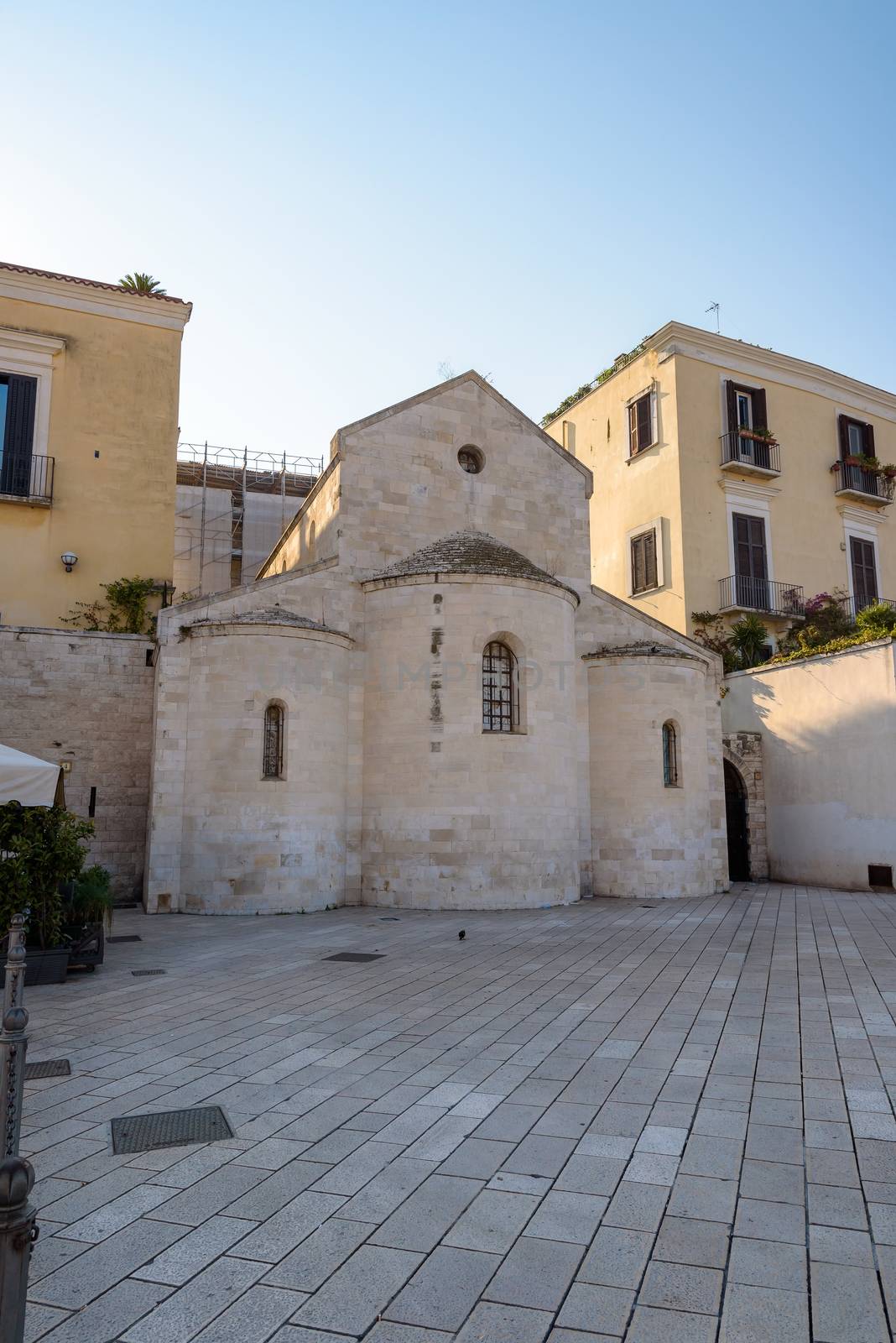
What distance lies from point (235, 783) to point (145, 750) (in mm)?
3547

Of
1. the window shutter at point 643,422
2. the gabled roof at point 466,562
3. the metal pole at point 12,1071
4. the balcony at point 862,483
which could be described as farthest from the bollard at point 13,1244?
the balcony at point 862,483

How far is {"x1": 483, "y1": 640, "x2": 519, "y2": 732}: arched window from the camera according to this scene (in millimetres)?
17578

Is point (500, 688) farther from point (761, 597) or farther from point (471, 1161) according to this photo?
point (471, 1161)

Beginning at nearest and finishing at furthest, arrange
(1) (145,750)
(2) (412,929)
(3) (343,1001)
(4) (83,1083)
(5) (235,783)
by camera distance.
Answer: (4) (83,1083) < (3) (343,1001) < (2) (412,929) < (5) (235,783) < (1) (145,750)

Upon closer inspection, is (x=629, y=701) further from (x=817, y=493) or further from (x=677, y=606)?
(x=817, y=493)

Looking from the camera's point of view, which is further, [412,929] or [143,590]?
[143,590]

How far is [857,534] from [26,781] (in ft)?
93.1

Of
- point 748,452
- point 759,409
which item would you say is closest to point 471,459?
point 748,452

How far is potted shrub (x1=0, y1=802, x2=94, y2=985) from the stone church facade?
19.9ft

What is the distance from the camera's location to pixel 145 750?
→ 18.4 metres

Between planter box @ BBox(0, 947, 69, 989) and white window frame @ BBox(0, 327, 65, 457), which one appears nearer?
planter box @ BBox(0, 947, 69, 989)

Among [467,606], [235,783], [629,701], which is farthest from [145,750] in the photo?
[629,701]

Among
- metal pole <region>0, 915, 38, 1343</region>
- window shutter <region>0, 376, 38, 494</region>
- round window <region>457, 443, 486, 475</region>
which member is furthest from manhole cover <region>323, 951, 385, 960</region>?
window shutter <region>0, 376, 38, 494</region>

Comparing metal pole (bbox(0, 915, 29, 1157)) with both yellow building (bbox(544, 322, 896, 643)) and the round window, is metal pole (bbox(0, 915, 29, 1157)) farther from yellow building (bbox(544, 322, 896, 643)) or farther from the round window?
yellow building (bbox(544, 322, 896, 643))
